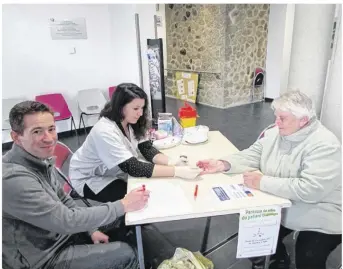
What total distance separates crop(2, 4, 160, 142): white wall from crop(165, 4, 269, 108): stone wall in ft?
6.23

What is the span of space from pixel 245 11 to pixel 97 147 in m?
4.69

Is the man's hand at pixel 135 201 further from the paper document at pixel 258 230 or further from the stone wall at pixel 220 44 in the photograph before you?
the stone wall at pixel 220 44

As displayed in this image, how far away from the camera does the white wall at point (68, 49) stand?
3.49 meters

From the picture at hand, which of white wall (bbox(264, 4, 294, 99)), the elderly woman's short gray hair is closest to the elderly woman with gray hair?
the elderly woman's short gray hair

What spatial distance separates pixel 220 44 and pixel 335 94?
4.03 metres

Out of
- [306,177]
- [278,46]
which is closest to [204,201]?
[306,177]

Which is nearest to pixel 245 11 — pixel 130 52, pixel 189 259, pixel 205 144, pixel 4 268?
pixel 130 52

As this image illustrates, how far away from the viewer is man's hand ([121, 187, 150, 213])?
3.94 ft

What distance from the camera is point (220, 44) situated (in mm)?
5188

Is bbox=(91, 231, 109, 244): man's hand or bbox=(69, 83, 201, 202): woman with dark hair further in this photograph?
bbox=(69, 83, 201, 202): woman with dark hair

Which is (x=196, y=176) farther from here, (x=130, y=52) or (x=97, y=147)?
(x=130, y=52)

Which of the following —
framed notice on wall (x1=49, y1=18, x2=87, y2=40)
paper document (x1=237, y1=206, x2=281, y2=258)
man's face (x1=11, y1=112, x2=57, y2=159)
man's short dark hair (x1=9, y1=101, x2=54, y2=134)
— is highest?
framed notice on wall (x1=49, y1=18, x2=87, y2=40)

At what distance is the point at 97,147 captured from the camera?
5.08 ft

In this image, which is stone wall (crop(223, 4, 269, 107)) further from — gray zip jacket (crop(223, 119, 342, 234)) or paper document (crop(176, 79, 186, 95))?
gray zip jacket (crop(223, 119, 342, 234))
